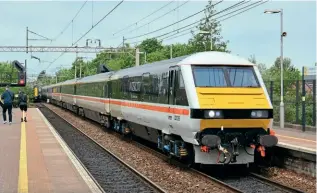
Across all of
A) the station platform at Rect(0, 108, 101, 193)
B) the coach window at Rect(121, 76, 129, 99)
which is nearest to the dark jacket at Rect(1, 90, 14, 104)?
the station platform at Rect(0, 108, 101, 193)

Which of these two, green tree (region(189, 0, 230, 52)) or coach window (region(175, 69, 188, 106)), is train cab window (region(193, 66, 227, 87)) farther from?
green tree (region(189, 0, 230, 52))

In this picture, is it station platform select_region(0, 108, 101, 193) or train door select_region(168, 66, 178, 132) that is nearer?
station platform select_region(0, 108, 101, 193)

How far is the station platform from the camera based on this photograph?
9095 mm

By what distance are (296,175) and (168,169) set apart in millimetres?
3155

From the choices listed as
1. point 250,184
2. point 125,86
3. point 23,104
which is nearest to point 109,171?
point 250,184

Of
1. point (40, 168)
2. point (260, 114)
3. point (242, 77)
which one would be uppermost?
point (242, 77)

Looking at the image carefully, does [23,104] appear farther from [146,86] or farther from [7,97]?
[146,86]

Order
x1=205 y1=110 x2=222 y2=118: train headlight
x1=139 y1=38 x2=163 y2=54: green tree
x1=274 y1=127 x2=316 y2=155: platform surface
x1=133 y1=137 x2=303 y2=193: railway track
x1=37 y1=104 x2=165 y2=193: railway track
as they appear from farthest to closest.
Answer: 1. x1=139 y1=38 x2=163 y2=54: green tree
2. x1=274 y1=127 x2=316 y2=155: platform surface
3. x1=205 y1=110 x2=222 y2=118: train headlight
4. x1=37 y1=104 x2=165 y2=193: railway track
5. x1=133 y1=137 x2=303 y2=193: railway track

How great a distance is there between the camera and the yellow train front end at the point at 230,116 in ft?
34.7

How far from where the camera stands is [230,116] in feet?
35.1

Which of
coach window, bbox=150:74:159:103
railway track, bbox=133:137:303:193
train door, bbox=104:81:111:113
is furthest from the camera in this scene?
train door, bbox=104:81:111:113

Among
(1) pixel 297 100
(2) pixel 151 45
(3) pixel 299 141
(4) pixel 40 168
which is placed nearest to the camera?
(4) pixel 40 168

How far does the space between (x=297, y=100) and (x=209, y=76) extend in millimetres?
12686

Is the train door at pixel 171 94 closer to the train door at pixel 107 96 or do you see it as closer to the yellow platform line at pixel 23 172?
the yellow platform line at pixel 23 172
